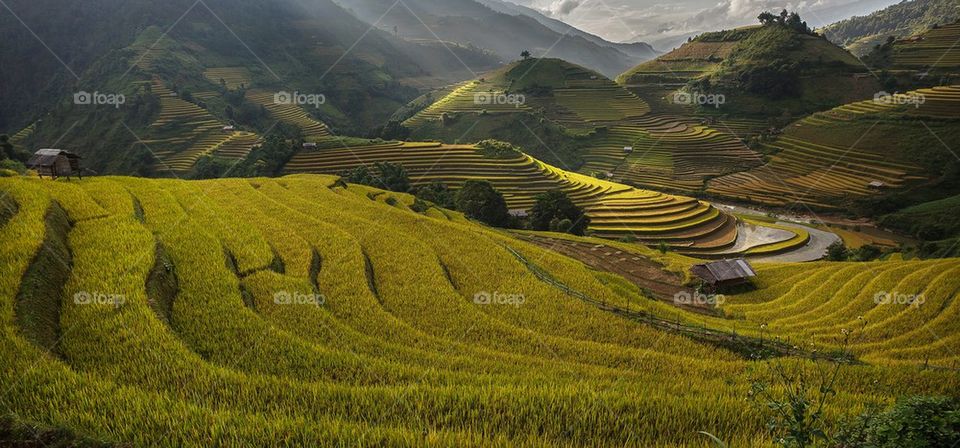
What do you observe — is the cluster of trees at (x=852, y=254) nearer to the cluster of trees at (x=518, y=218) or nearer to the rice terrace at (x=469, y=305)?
the rice terrace at (x=469, y=305)

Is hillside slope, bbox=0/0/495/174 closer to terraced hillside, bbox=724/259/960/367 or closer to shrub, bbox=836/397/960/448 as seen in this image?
terraced hillside, bbox=724/259/960/367

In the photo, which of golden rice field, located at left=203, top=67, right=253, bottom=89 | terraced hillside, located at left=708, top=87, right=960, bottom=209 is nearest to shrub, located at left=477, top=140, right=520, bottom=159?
terraced hillside, located at left=708, top=87, right=960, bottom=209

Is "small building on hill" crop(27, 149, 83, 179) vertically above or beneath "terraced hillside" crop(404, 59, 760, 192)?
beneath

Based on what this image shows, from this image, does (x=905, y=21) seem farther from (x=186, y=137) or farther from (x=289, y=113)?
(x=186, y=137)

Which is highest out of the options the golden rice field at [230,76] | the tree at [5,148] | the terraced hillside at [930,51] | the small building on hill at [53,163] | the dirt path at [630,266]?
the terraced hillside at [930,51]

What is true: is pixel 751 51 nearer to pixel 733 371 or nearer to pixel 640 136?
pixel 640 136

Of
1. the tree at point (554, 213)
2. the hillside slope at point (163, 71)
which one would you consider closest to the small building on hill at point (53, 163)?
the tree at point (554, 213)

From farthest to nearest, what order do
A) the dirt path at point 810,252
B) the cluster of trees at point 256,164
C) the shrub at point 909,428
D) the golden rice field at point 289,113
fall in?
1. the golden rice field at point 289,113
2. the cluster of trees at point 256,164
3. the dirt path at point 810,252
4. the shrub at point 909,428
